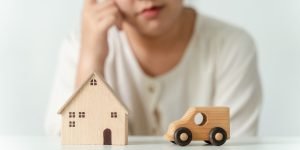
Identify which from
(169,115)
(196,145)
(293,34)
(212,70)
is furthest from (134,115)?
(293,34)

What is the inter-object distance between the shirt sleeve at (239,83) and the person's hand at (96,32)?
0.27 metres

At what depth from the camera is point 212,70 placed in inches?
50.7

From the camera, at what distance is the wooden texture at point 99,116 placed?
72 cm

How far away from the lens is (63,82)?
130 cm

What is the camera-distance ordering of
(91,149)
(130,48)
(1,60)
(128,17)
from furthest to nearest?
1. (1,60)
2. (130,48)
3. (128,17)
4. (91,149)

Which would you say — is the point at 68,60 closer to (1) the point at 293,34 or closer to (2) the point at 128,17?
(2) the point at 128,17

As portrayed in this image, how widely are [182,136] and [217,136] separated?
1.8 inches

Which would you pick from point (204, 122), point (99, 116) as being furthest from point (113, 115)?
point (204, 122)

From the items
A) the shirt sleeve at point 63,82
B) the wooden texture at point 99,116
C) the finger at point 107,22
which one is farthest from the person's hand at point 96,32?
the wooden texture at point 99,116

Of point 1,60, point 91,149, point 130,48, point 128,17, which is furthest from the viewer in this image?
point 1,60

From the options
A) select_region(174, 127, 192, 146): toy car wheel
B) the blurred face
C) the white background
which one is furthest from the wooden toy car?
the white background

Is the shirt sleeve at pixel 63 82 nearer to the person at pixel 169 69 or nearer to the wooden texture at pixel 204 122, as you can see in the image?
the person at pixel 169 69

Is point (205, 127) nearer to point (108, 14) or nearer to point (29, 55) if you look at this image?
point (108, 14)

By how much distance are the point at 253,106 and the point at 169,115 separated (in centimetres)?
18
